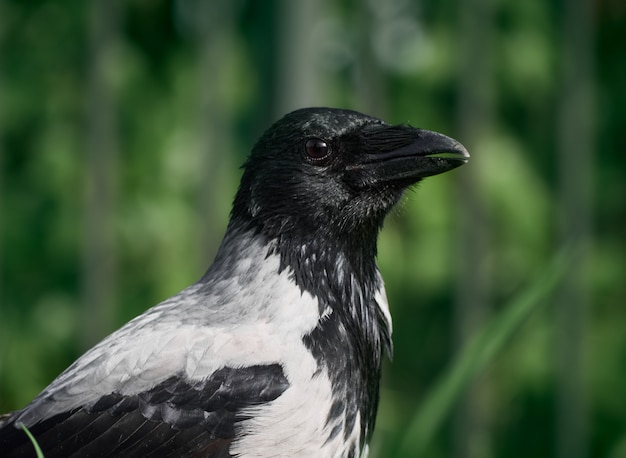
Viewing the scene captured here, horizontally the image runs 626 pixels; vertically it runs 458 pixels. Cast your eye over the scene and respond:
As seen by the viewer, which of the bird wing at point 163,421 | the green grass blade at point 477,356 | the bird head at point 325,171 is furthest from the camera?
the bird head at point 325,171

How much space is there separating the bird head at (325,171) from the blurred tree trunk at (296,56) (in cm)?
86

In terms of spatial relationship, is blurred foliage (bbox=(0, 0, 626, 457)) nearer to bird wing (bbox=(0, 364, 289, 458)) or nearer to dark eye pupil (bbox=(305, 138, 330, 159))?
dark eye pupil (bbox=(305, 138, 330, 159))

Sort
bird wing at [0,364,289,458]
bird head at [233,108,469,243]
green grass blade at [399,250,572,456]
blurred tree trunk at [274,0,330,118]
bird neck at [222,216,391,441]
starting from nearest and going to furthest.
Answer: green grass blade at [399,250,572,456]
bird wing at [0,364,289,458]
bird neck at [222,216,391,441]
bird head at [233,108,469,243]
blurred tree trunk at [274,0,330,118]

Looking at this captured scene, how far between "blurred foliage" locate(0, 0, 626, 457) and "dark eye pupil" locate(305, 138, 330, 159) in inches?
47.0

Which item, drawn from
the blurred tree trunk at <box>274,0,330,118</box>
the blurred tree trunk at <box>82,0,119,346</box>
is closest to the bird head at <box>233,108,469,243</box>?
the blurred tree trunk at <box>274,0,330,118</box>

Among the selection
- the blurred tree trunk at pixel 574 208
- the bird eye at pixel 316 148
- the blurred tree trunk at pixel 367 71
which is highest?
the blurred tree trunk at pixel 367 71

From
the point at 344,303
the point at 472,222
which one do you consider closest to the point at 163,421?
the point at 344,303

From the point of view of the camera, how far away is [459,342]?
293cm

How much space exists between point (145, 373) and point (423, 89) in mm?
1822

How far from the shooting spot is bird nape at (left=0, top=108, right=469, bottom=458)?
1.51 metres

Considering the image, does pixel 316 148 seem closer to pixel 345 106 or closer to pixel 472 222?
pixel 472 222

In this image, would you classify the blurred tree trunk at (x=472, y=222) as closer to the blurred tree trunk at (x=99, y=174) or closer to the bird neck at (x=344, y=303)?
the blurred tree trunk at (x=99, y=174)

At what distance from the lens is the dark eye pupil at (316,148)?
175cm

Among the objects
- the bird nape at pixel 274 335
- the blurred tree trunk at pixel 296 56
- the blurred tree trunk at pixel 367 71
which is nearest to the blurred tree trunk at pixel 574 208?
the blurred tree trunk at pixel 367 71
